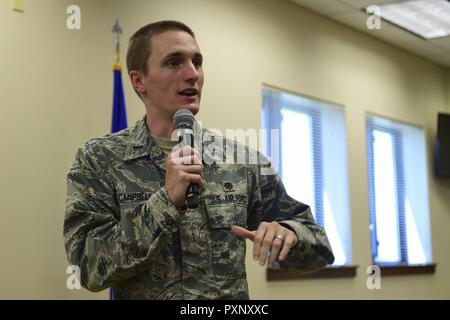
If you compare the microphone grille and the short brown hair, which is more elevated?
the short brown hair

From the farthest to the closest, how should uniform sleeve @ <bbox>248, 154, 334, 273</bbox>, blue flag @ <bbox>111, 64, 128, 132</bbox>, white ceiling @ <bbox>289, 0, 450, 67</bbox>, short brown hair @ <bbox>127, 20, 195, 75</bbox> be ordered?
white ceiling @ <bbox>289, 0, 450, 67</bbox>, blue flag @ <bbox>111, 64, 128, 132</bbox>, short brown hair @ <bbox>127, 20, 195, 75</bbox>, uniform sleeve @ <bbox>248, 154, 334, 273</bbox>

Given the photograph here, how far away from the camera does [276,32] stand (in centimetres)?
524

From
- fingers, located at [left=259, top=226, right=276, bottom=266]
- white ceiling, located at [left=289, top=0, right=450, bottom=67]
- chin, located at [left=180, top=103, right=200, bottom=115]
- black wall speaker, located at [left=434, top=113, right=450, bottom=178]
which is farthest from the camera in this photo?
black wall speaker, located at [left=434, top=113, right=450, bottom=178]

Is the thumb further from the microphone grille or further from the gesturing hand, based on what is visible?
the microphone grille

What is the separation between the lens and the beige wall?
3338 mm

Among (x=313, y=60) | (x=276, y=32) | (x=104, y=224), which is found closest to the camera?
(x=104, y=224)

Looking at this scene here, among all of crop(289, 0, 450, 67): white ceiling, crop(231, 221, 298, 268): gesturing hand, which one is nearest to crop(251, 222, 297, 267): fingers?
crop(231, 221, 298, 268): gesturing hand

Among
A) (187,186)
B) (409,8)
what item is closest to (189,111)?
(187,186)

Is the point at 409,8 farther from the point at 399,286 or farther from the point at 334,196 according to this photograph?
the point at 399,286

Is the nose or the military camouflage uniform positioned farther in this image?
the nose

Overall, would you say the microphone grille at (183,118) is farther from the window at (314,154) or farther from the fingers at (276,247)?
the window at (314,154)

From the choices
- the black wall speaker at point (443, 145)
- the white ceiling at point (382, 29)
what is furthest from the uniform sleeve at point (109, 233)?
the black wall speaker at point (443, 145)

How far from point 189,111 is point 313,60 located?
13.6 ft

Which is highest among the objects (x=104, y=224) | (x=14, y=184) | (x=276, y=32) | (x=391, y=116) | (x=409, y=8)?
(x=409, y=8)
